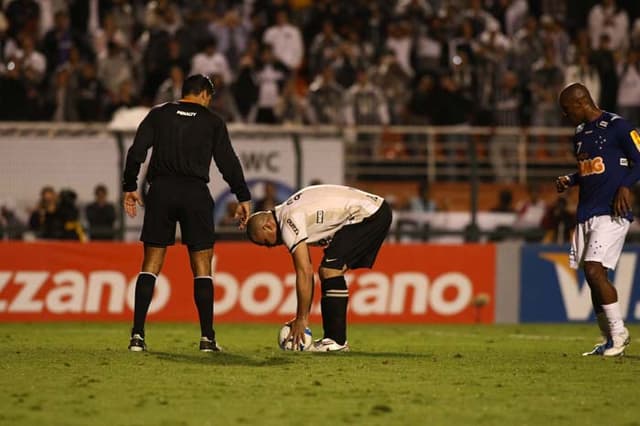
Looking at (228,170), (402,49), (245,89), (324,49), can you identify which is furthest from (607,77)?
(228,170)

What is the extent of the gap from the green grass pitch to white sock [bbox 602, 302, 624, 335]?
0.92 feet

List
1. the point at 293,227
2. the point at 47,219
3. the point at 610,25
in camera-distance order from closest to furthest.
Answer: the point at 293,227, the point at 47,219, the point at 610,25

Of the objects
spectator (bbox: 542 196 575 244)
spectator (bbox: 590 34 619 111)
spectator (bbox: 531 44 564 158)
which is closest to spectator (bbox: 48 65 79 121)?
spectator (bbox: 542 196 575 244)

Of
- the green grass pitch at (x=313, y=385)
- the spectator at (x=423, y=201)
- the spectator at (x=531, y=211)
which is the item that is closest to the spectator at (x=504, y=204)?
the spectator at (x=531, y=211)

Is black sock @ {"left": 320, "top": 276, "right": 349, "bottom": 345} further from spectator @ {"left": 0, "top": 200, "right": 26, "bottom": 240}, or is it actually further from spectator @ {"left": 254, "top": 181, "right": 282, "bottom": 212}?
spectator @ {"left": 0, "top": 200, "right": 26, "bottom": 240}

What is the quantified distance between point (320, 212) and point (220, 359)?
1.49 m

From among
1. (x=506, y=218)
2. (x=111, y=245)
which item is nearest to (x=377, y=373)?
(x=111, y=245)

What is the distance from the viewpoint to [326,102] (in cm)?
2295

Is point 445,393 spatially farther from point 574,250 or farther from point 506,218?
point 506,218

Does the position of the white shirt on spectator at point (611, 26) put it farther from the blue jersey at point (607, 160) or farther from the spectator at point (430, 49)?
the blue jersey at point (607, 160)

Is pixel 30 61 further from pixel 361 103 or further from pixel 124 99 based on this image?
pixel 361 103

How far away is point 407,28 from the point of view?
24.8 meters

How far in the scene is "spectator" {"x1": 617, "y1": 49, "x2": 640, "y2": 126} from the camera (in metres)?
24.6

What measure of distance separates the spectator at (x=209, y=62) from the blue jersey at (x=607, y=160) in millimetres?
11765
